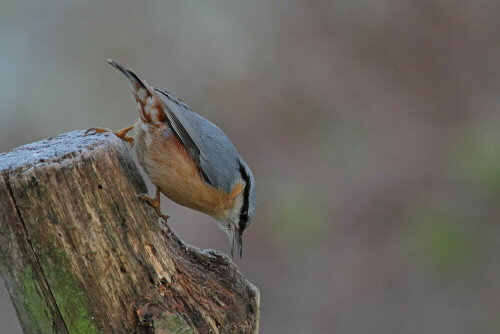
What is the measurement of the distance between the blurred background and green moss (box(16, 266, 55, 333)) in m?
3.60

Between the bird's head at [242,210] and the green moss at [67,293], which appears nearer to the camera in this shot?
the green moss at [67,293]

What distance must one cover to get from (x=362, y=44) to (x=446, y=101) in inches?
55.9

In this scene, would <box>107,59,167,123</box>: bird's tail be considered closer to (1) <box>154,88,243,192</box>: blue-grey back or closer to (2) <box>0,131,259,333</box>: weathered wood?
(1) <box>154,88,243,192</box>: blue-grey back

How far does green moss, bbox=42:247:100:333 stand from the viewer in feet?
7.49

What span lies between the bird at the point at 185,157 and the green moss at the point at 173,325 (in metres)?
1.07

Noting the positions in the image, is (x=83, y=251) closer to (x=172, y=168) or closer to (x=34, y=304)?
(x=34, y=304)

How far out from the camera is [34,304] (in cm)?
234

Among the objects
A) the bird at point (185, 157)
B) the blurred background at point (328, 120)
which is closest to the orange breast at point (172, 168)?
the bird at point (185, 157)

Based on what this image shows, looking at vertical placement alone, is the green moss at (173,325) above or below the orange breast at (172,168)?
below

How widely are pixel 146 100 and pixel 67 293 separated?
5.12 ft

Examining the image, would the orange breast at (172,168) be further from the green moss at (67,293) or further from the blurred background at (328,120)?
the blurred background at (328,120)

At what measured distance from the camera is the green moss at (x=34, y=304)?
231 centimetres

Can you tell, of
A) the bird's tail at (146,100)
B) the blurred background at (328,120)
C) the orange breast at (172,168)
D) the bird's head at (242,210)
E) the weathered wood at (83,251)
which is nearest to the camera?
the weathered wood at (83,251)

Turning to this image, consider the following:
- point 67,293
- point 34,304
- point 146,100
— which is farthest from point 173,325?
point 146,100
